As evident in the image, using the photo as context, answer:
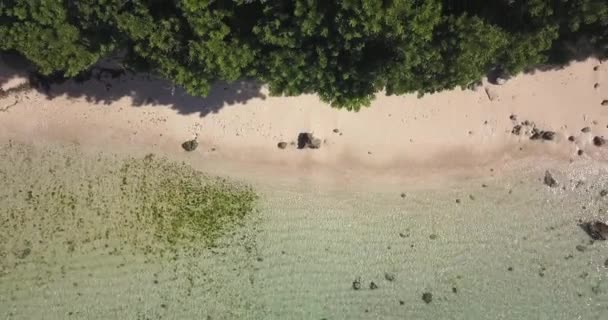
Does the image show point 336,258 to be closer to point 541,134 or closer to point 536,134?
point 536,134

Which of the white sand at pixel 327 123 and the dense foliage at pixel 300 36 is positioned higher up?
the dense foliage at pixel 300 36

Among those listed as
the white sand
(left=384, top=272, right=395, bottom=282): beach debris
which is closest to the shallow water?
(left=384, top=272, right=395, bottom=282): beach debris

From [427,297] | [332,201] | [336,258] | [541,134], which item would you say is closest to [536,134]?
[541,134]

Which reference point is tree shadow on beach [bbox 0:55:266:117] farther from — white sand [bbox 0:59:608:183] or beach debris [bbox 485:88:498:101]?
beach debris [bbox 485:88:498:101]

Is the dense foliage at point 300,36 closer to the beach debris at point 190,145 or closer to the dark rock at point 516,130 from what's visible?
the beach debris at point 190,145

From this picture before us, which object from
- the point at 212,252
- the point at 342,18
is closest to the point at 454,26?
the point at 342,18

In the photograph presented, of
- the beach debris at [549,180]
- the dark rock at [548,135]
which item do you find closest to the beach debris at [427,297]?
the beach debris at [549,180]
